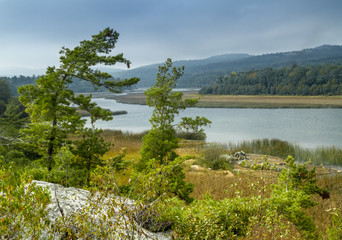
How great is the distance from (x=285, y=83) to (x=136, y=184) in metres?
89.5

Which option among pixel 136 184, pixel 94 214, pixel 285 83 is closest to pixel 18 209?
pixel 94 214

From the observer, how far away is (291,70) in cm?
9525

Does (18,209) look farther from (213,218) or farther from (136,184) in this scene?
(136,184)

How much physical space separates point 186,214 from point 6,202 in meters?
2.37

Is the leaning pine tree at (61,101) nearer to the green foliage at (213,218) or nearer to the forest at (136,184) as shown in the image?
the forest at (136,184)

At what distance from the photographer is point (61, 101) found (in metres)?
8.66

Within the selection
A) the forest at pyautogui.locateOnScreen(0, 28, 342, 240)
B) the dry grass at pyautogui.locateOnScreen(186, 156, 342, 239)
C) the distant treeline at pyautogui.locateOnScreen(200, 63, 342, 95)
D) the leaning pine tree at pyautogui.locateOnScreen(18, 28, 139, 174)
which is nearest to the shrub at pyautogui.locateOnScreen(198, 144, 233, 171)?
the dry grass at pyautogui.locateOnScreen(186, 156, 342, 239)

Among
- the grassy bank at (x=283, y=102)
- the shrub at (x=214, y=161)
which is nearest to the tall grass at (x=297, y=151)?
the shrub at (x=214, y=161)

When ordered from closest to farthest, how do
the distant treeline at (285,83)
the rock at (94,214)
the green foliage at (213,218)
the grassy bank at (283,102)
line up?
the rock at (94,214) < the green foliage at (213,218) < the grassy bank at (283,102) < the distant treeline at (285,83)

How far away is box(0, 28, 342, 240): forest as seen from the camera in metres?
3.41

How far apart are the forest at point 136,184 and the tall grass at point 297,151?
5866mm

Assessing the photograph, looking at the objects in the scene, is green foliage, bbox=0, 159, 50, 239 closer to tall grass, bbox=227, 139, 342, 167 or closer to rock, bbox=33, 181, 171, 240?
rock, bbox=33, 181, 171, 240

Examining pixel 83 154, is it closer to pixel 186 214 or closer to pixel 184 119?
pixel 184 119

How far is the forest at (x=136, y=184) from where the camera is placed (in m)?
3.41
